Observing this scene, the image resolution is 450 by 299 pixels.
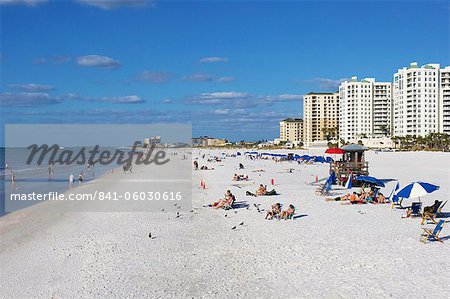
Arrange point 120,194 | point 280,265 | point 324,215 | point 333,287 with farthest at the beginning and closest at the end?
1. point 120,194
2. point 324,215
3. point 280,265
4. point 333,287

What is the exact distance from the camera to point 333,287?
319 inches

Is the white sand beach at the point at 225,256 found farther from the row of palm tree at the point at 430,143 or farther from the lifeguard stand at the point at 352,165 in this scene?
the row of palm tree at the point at 430,143

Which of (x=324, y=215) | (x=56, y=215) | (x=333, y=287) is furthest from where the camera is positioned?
(x=56, y=215)

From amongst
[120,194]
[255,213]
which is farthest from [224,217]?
[120,194]

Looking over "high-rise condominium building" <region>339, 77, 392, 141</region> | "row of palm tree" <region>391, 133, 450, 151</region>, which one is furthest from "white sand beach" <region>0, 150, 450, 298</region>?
"high-rise condominium building" <region>339, 77, 392, 141</region>

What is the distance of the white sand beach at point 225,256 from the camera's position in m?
8.20

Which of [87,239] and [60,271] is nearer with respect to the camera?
[60,271]

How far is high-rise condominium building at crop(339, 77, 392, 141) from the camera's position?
12550 cm

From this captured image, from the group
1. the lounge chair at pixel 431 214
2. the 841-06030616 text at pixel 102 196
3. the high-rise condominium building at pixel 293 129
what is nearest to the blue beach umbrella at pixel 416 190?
the lounge chair at pixel 431 214

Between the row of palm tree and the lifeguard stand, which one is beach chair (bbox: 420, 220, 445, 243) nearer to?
the lifeguard stand

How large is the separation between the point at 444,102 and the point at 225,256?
11270 cm

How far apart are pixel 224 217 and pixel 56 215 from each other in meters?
6.90

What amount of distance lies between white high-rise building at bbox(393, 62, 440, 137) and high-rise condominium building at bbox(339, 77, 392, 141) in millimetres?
12673

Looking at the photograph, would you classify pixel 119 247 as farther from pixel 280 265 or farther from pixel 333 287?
pixel 333 287
